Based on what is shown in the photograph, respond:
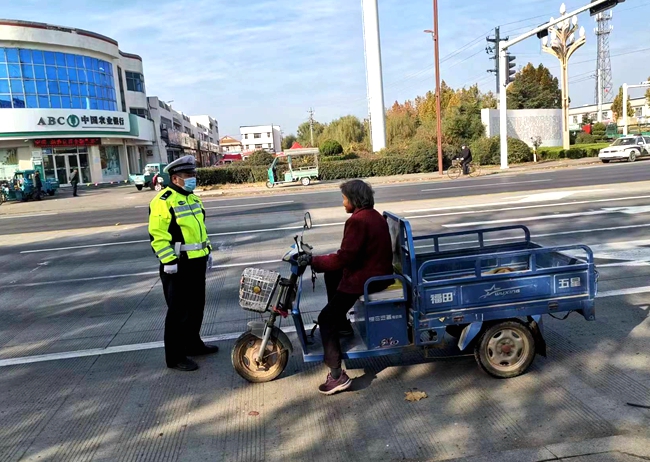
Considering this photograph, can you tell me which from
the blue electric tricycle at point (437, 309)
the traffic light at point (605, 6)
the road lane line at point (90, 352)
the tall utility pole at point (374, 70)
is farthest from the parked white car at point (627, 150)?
the road lane line at point (90, 352)

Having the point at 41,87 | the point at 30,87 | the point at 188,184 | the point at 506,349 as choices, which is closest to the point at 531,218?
the point at 506,349

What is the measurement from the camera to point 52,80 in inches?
1608

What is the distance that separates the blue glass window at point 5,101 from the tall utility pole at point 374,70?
85.1 ft

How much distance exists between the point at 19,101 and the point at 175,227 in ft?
135

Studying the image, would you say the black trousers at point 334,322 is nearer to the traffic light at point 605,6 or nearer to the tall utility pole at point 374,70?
the traffic light at point 605,6

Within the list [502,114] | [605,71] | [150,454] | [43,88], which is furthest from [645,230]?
[605,71]

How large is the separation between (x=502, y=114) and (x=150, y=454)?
2860cm

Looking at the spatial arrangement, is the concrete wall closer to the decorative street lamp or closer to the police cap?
the decorative street lamp

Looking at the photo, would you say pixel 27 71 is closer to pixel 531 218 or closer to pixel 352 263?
pixel 531 218

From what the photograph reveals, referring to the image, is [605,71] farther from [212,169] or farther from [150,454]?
[150,454]

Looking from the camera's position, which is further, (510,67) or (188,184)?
(510,67)

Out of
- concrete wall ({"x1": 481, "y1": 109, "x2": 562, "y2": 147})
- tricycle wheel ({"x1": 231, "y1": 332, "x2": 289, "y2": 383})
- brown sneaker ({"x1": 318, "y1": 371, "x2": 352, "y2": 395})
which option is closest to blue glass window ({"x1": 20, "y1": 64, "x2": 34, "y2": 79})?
concrete wall ({"x1": 481, "y1": 109, "x2": 562, "y2": 147})

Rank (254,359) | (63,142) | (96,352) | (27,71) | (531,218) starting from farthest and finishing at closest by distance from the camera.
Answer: (63,142) → (27,71) → (531,218) → (96,352) → (254,359)

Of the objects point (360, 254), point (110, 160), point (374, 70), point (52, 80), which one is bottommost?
point (360, 254)
